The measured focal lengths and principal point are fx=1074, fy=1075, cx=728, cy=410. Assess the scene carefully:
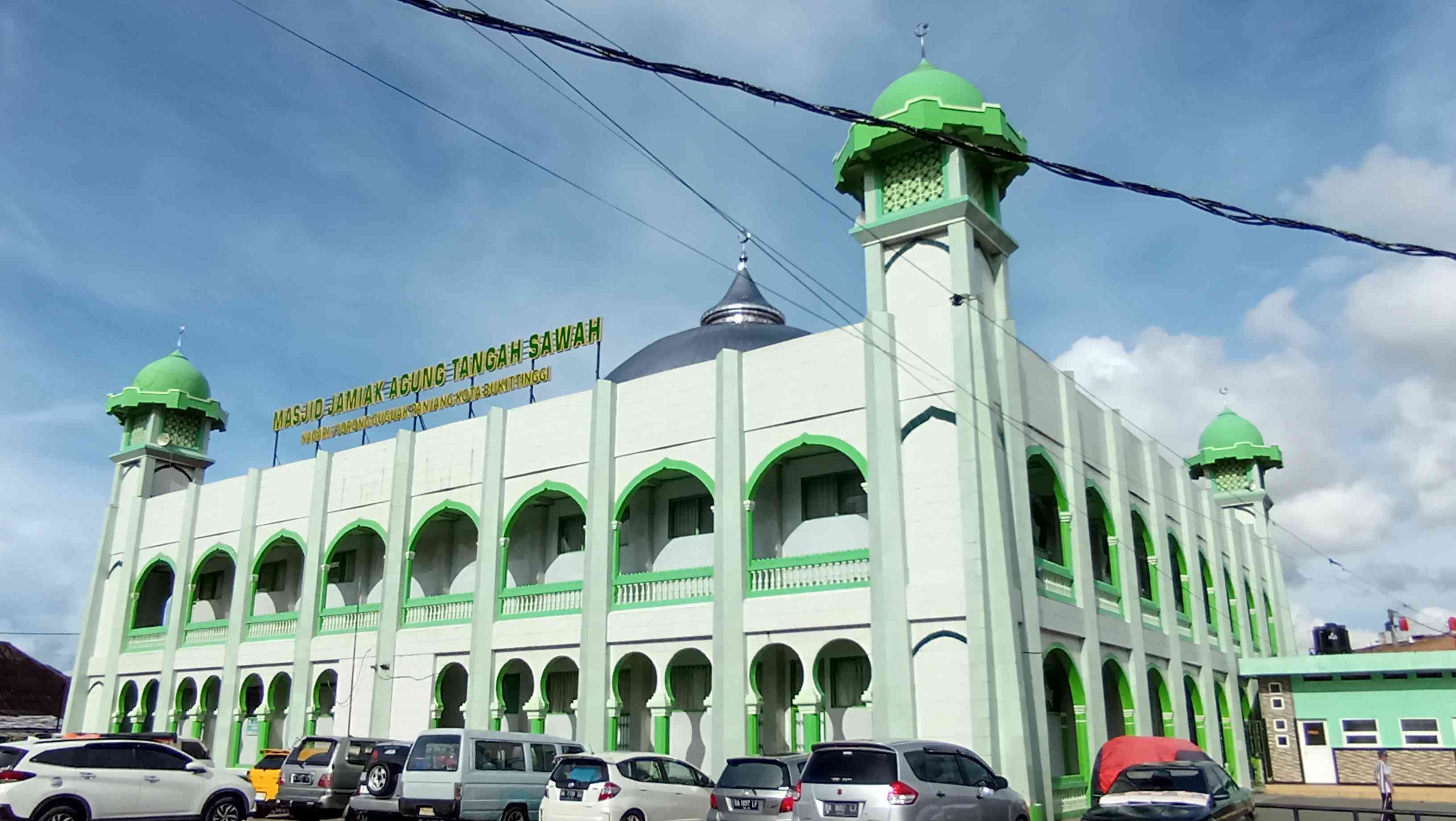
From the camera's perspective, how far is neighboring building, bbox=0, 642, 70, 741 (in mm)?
51281

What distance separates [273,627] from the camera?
32125 mm

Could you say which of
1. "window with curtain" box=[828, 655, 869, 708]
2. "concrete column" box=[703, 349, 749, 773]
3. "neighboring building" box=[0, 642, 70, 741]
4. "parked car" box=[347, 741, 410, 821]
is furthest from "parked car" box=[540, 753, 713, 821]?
"neighboring building" box=[0, 642, 70, 741]

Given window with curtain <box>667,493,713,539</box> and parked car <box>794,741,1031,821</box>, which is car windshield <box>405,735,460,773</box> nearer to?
parked car <box>794,741,1031,821</box>

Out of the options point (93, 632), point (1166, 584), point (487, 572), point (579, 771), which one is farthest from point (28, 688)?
point (1166, 584)

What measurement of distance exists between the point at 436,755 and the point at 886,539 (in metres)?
9.10

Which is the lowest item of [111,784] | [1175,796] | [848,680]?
[1175,796]

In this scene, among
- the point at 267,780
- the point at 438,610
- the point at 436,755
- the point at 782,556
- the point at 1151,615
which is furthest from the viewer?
the point at 438,610

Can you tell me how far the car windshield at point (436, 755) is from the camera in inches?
670

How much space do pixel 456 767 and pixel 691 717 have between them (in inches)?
364

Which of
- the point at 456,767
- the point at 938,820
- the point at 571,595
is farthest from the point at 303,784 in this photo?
the point at 938,820

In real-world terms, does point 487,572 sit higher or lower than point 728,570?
higher

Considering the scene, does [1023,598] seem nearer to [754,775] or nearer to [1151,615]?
[754,775]

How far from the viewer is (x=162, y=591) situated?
129 ft

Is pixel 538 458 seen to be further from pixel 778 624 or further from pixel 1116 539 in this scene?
pixel 1116 539
